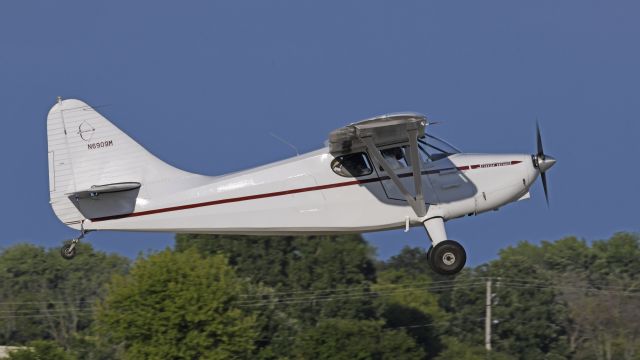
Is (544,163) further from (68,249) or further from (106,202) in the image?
(68,249)

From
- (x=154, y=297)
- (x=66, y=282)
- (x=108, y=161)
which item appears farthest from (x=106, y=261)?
(x=108, y=161)

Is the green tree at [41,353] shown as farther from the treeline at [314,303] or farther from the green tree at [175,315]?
the green tree at [175,315]

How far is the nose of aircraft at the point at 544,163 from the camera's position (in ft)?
58.7

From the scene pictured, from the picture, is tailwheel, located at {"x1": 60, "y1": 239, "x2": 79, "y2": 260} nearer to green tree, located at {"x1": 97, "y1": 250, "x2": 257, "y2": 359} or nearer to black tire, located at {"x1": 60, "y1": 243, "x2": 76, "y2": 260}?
black tire, located at {"x1": 60, "y1": 243, "x2": 76, "y2": 260}

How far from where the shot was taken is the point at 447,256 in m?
17.5

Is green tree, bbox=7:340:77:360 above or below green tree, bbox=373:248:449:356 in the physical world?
below

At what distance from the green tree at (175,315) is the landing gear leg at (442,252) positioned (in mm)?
21974

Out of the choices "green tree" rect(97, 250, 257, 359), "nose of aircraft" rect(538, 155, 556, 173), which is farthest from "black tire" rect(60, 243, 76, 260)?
"green tree" rect(97, 250, 257, 359)

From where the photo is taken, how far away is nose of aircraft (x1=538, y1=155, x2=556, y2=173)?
17891 millimetres

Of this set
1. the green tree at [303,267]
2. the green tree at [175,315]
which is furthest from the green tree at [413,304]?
the green tree at [175,315]

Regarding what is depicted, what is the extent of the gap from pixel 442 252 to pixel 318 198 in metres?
1.95

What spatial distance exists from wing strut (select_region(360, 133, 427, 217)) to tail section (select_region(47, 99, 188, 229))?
314 centimetres

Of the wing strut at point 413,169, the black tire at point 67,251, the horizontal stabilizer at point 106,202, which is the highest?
the wing strut at point 413,169

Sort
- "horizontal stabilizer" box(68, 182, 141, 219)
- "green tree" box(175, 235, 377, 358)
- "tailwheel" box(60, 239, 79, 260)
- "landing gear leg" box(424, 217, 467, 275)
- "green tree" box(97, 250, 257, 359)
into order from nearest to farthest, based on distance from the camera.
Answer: "landing gear leg" box(424, 217, 467, 275), "horizontal stabilizer" box(68, 182, 141, 219), "tailwheel" box(60, 239, 79, 260), "green tree" box(97, 250, 257, 359), "green tree" box(175, 235, 377, 358)
